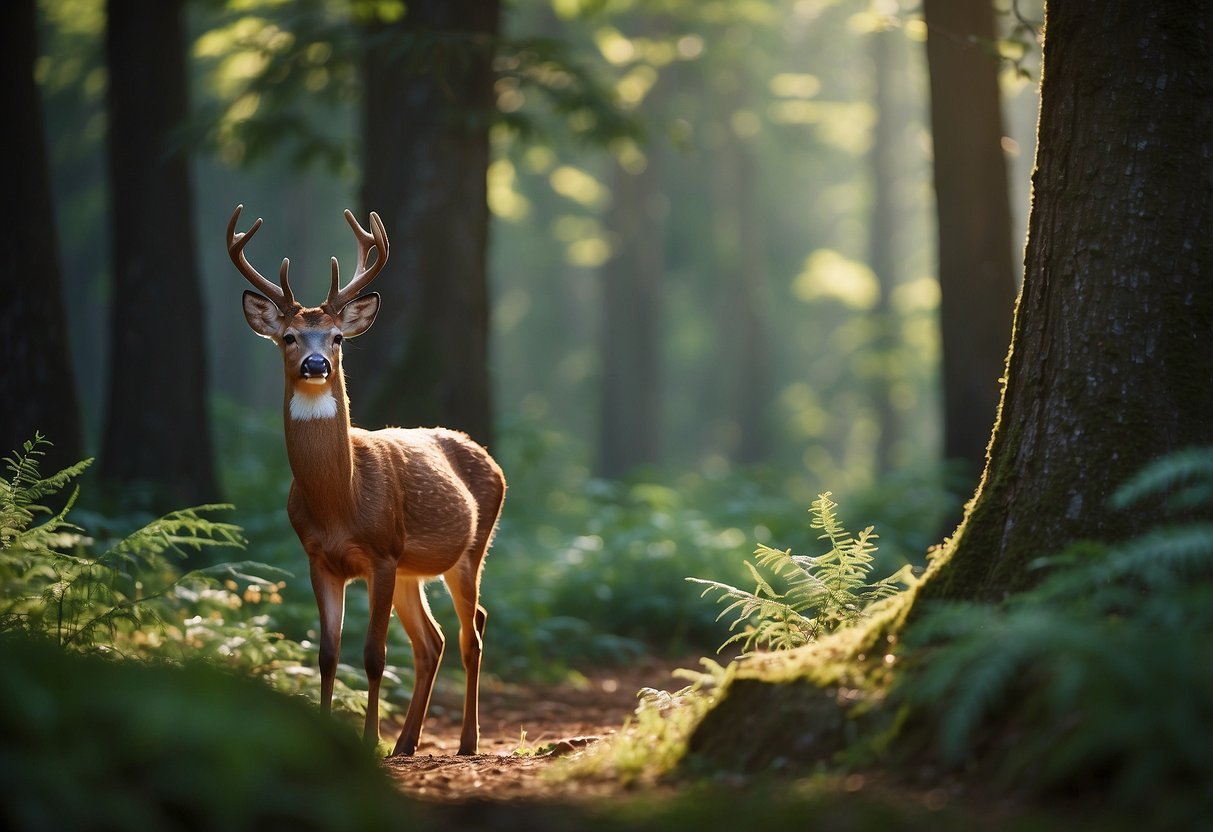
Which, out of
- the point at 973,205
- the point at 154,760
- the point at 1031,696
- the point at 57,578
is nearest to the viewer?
the point at 154,760

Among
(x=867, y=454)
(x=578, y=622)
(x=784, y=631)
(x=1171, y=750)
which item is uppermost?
(x=1171, y=750)

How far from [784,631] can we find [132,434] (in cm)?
789

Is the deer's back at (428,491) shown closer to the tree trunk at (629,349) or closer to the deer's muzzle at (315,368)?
the deer's muzzle at (315,368)

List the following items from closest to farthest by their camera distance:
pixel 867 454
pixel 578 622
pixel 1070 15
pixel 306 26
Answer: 1. pixel 1070 15
2. pixel 578 622
3. pixel 306 26
4. pixel 867 454

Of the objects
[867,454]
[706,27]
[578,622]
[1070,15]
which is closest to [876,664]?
[1070,15]

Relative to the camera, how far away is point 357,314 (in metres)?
6.50

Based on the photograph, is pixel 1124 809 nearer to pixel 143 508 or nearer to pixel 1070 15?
pixel 1070 15

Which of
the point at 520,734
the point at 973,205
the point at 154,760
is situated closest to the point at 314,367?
the point at 520,734

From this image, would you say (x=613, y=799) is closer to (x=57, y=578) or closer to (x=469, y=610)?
(x=57, y=578)

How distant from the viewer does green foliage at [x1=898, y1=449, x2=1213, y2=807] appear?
305 cm

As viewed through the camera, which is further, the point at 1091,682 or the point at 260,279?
the point at 260,279

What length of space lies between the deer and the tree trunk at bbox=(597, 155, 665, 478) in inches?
738

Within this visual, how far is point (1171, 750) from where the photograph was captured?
3045 mm

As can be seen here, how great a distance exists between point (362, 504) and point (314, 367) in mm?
710
